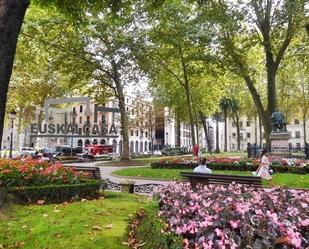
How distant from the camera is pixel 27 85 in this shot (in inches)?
1842

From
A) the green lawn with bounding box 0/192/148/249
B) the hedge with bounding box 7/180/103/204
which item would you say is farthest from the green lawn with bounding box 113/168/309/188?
the green lawn with bounding box 0/192/148/249

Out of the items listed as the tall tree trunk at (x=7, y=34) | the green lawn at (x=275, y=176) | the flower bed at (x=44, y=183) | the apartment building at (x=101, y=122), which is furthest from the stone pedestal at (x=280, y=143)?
the tall tree trunk at (x=7, y=34)

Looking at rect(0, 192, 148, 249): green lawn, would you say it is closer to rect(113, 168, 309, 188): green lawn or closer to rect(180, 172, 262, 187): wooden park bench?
rect(180, 172, 262, 187): wooden park bench

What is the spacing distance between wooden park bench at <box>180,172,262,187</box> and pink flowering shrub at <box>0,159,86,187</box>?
3.68 metres

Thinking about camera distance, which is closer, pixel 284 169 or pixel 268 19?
pixel 284 169

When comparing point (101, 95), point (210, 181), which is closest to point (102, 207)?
point (210, 181)

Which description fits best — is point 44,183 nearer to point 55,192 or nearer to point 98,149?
point 55,192

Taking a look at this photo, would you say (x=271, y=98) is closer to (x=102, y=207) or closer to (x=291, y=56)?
(x=291, y=56)

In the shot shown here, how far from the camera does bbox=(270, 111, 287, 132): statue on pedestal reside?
29297 millimetres

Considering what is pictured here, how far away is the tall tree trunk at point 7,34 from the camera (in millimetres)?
6258

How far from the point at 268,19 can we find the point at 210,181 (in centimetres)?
2189

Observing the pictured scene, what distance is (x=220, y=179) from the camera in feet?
35.2

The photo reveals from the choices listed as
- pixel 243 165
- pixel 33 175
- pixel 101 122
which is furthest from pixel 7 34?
pixel 101 122

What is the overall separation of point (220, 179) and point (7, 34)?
22.4 feet
